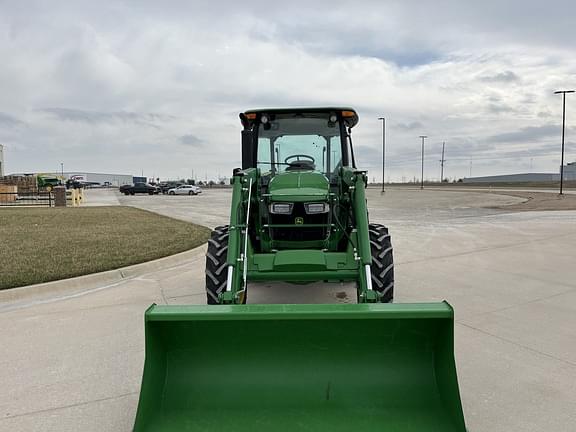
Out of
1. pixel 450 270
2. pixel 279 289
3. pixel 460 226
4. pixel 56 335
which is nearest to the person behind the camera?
pixel 56 335

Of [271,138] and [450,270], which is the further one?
[450,270]

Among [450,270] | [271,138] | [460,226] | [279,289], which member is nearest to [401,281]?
[450,270]

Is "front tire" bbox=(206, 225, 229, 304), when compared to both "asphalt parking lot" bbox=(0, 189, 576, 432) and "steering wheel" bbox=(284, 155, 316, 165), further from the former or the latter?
"steering wheel" bbox=(284, 155, 316, 165)

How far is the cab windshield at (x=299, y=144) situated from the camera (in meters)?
5.41

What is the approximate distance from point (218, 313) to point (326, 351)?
750mm

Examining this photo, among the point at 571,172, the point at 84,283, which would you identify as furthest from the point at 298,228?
the point at 571,172

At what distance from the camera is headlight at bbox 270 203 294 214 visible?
4.77m

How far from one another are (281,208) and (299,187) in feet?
1.13

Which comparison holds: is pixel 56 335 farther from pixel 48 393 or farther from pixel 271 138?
pixel 271 138

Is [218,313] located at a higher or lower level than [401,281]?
higher

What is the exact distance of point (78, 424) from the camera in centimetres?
296

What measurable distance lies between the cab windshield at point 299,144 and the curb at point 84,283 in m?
3.33

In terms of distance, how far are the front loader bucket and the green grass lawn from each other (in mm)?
4577

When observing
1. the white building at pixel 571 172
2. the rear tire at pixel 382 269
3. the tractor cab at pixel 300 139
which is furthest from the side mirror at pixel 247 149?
the white building at pixel 571 172
